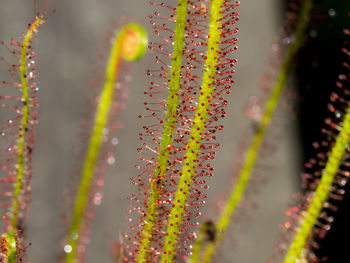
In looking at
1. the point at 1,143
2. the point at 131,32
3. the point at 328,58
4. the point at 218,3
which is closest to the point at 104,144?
the point at 131,32

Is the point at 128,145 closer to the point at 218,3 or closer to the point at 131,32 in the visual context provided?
the point at 131,32

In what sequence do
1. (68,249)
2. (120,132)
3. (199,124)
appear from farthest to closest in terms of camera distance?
1. (120,132)
2. (68,249)
3. (199,124)

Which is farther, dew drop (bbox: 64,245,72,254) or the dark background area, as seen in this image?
the dark background area

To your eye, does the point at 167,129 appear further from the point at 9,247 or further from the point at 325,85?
the point at 325,85

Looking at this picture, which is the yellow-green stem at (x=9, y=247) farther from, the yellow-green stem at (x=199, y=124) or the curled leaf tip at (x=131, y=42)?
the curled leaf tip at (x=131, y=42)

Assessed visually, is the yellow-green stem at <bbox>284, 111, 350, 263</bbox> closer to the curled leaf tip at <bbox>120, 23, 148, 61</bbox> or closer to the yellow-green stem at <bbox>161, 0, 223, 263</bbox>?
the yellow-green stem at <bbox>161, 0, 223, 263</bbox>

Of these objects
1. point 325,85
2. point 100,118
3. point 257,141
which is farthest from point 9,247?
point 325,85

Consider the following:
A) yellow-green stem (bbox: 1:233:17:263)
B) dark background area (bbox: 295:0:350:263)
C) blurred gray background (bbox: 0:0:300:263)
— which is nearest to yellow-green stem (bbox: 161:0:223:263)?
yellow-green stem (bbox: 1:233:17:263)
